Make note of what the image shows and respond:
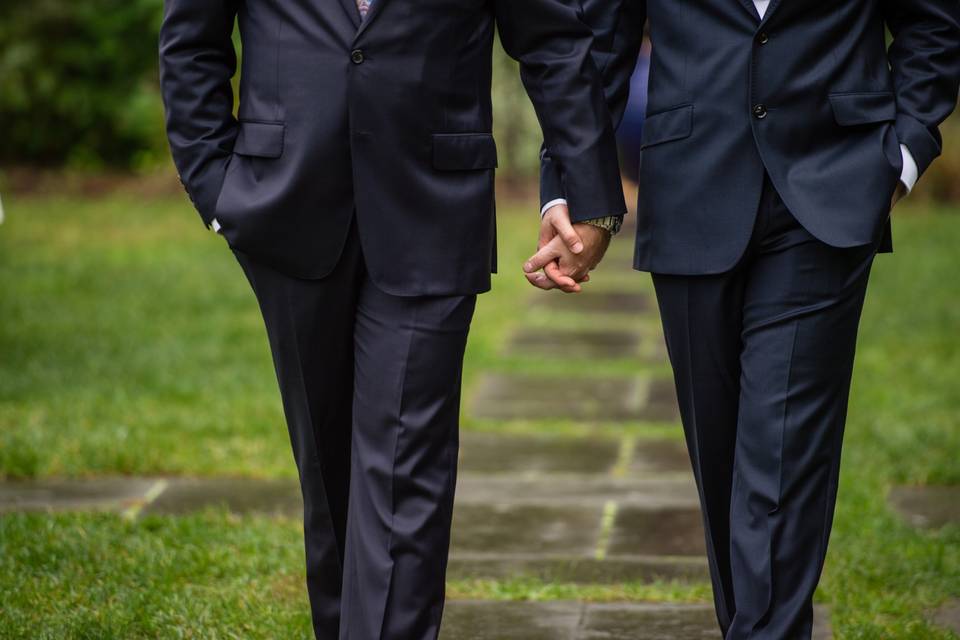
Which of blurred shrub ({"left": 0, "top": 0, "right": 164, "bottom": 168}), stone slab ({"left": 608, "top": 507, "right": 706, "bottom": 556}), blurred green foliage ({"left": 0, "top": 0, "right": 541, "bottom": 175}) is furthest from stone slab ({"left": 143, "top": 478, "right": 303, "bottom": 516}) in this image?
blurred shrub ({"left": 0, "top": 0, "right": 164, "bottom": 168})

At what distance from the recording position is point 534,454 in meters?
6.12

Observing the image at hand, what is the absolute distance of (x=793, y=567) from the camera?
323 centimetres

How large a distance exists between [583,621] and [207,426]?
2.65 meters

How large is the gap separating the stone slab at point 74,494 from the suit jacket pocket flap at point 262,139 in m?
2.23

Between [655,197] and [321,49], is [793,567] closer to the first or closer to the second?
[655,197]

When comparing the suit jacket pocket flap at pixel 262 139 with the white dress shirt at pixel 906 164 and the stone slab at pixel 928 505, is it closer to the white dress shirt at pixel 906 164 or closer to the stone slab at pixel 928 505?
the white dress shirt at pixel 906 164

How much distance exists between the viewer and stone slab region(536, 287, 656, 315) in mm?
9422

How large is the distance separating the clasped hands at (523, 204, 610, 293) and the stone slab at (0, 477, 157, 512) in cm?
227

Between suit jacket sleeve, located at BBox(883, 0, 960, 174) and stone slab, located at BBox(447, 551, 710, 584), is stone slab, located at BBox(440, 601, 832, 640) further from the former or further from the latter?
suit jacket sleeve, located at BBox(883, 0, 960, 174)

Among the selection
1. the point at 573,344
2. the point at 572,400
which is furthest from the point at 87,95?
the point at 572,400

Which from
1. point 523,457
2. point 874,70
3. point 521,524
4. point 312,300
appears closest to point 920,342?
point 523,457

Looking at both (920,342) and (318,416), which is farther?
(920,342)

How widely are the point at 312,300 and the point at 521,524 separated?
6.70ft

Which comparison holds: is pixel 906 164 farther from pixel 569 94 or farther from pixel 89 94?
pixel 89 94
